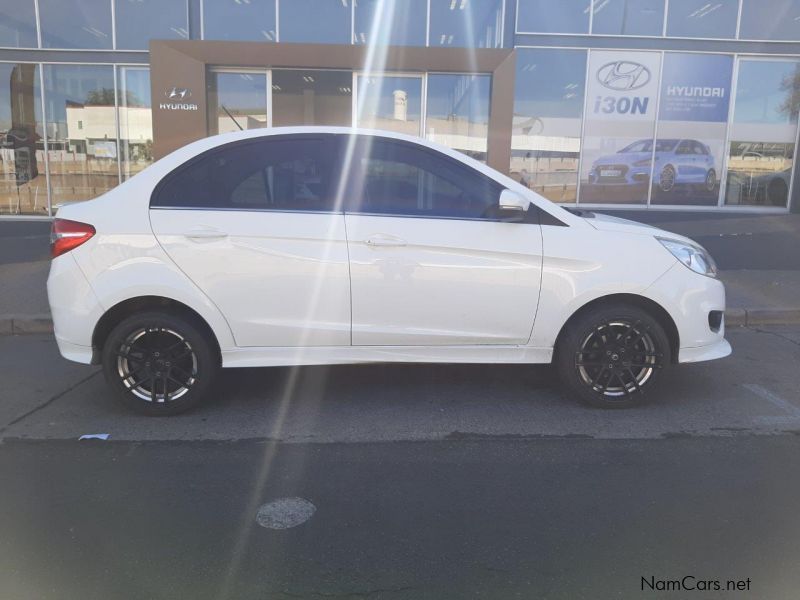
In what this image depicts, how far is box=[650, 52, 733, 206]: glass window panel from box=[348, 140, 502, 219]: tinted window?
1111 cm

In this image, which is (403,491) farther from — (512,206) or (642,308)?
(642,308)

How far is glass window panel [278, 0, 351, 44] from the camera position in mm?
13375

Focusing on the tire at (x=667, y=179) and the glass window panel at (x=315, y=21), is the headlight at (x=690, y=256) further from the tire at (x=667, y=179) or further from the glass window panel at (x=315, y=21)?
the glass window panel at (x=315, y=21)

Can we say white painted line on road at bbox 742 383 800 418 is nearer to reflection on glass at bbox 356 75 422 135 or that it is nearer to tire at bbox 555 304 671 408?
tire at bbox 555 304 671 408

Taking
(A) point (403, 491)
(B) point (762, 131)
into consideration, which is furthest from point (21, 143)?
(B) point (762, 131)

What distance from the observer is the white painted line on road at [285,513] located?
312 centimetres

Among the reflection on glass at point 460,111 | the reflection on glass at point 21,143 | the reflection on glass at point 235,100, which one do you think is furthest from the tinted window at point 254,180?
the reflection on glass at point 21,143

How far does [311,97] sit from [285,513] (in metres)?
11.1

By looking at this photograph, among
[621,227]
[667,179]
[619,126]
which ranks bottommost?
[621,227]

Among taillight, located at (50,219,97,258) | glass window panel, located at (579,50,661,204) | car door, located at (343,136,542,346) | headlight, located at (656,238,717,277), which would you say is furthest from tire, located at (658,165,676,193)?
taillight, located at (50,219,97,258)

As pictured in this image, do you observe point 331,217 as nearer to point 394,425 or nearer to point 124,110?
point 394,425

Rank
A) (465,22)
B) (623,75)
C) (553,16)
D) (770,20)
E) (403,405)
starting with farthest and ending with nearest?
1. (623,75)
2. (770,20)
3. (553,16)
4. (465,22)
5. (403,405)

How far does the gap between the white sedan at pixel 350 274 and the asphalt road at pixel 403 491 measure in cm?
44

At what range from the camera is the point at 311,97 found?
13055 mm
